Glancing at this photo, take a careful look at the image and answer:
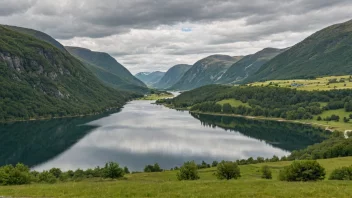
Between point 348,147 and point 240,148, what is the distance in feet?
178

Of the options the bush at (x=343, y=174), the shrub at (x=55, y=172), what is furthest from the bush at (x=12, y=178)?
the bush at (x=343, y=174)

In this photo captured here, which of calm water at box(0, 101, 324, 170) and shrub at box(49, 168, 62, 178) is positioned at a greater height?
shrub at box(49, 168, 62, 178)

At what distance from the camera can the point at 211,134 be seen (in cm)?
18775

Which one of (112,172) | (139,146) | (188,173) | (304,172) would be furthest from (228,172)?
(139,146)

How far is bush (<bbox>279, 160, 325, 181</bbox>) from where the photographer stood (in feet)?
156

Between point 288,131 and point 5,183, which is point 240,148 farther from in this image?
point 5,183

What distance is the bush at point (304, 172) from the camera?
47500 millimetres

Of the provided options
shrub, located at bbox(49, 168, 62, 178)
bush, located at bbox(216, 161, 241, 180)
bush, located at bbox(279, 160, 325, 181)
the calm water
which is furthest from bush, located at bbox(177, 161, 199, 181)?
the calm water

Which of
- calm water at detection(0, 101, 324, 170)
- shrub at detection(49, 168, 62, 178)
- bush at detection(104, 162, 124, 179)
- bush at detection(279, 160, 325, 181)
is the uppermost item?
bush at detection(279, 160, 325, 181)

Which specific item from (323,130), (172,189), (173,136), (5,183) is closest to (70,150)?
(173,136)

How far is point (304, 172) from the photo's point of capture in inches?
1882

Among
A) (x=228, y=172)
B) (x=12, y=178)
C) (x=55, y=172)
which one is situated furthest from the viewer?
(x=55, y=172)

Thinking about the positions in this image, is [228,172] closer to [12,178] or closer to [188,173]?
[188,173]

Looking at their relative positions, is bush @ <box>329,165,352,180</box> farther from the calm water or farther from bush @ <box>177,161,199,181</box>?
the calm water
